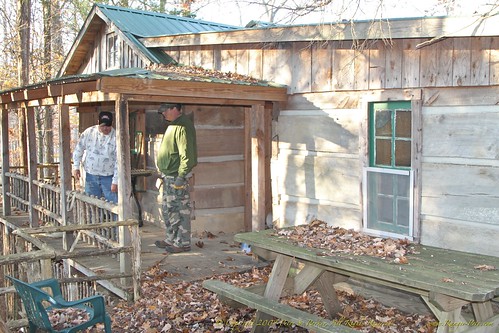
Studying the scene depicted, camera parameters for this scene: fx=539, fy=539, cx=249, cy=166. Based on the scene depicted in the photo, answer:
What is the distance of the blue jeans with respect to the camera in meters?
9.23

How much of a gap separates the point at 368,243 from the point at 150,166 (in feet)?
21.2

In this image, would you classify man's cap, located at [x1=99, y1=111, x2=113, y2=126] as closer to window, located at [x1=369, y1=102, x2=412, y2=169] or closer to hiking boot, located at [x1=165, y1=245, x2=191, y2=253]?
hiking boot, located at [x1=165, y1=245, x2=191, y2=253]

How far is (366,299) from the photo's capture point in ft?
23.7

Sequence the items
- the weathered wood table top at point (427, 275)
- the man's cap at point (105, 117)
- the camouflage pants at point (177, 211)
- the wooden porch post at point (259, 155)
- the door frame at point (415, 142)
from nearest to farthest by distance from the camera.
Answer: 1. the weathered wood table top at point (427, 275)
2. the door frame at point (415, 142)
3. the camouflage pants at point (177, 211)
4. the wooden porch post at point (259, 155)
5. the man's cap at point (105, 117)

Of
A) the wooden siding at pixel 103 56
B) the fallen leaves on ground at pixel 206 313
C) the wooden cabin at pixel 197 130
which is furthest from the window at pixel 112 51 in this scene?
the fallen leaves on ground at pixel 206 313

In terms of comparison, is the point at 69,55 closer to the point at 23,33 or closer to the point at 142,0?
the point at 23,33

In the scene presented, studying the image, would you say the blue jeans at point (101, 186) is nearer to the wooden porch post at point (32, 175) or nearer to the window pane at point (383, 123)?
the wooden porch post at point (32, 175)

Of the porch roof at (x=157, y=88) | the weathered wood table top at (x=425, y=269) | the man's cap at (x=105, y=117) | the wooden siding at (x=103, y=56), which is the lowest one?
the weathered wood table top at (x=425, y=269)

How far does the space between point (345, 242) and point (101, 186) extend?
5056 millimetres

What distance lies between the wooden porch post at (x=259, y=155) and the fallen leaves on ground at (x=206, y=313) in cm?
176

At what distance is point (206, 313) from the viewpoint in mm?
6453

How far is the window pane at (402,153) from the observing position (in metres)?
7.04

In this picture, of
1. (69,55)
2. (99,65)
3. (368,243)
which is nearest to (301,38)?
(368,243)

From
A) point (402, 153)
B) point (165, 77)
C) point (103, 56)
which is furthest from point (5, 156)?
point (402, 153)
